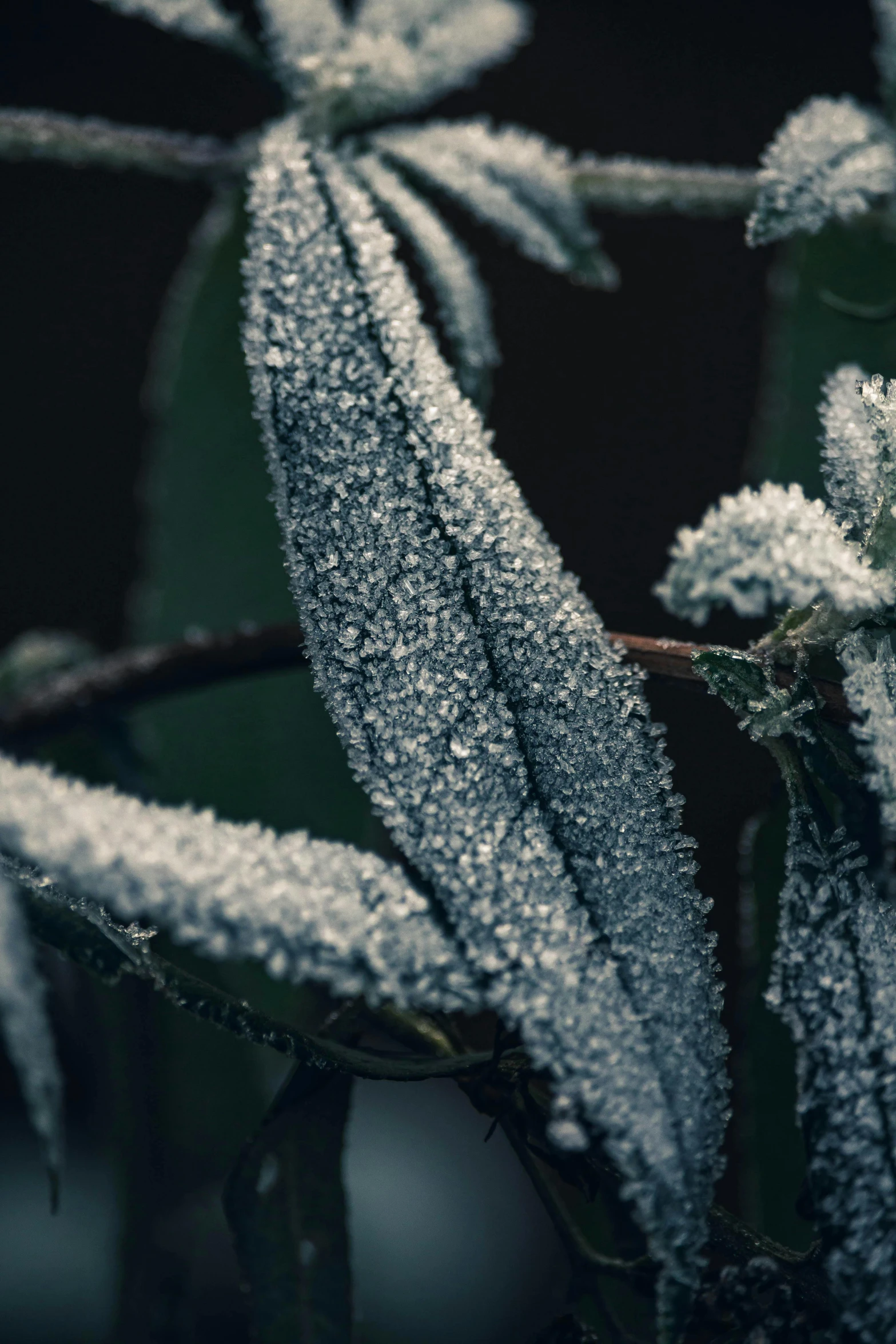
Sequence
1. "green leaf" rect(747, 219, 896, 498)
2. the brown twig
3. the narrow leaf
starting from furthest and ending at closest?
1. "green leaf" rect(747, 219, 896, 498)
2. the brown twig
3. the narrow leaf

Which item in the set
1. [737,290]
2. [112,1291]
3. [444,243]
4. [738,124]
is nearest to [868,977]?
[444,243]

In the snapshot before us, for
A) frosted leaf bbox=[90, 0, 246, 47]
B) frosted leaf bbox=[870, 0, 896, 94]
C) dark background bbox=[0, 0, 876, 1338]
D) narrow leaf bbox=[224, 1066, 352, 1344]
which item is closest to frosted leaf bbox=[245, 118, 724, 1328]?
narrow leaf bbox=[224, 1066, 352, 1344]

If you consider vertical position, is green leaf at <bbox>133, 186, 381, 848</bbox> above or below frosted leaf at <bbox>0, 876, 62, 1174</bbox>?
above

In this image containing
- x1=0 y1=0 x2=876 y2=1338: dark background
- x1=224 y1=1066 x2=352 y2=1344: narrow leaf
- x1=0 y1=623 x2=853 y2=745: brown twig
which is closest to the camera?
x1=224 y1=1066 x2=352 y2=1344: narrow leaf

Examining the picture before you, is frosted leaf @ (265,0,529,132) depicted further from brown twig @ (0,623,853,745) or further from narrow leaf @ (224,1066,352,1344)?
narrow leaf @ (224,1066,352,1344)

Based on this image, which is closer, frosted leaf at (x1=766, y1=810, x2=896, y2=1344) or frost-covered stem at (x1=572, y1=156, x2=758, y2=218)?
frosted leaf at (x1=766, y1=810, x2=896, y2=1344)

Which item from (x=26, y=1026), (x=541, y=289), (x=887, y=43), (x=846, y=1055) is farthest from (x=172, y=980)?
(x=541, y=289)
